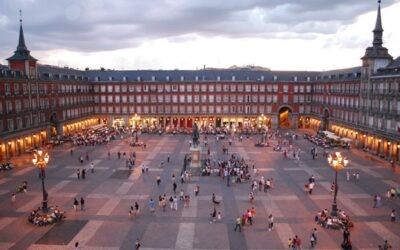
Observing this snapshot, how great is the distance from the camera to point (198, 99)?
105 meters

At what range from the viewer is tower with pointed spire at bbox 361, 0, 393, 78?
68.8 meters

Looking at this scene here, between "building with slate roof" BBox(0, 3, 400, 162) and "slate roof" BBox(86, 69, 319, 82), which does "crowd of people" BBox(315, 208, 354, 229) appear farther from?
"slate roof" BBox(86, 69, 319, 82)

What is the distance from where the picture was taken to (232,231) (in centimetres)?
3025

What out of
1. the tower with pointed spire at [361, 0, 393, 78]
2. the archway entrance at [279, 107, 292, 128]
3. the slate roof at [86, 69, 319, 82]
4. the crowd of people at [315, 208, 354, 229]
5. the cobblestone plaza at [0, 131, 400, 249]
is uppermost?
the tower with pointed spire at [361, 0, 393, 78]

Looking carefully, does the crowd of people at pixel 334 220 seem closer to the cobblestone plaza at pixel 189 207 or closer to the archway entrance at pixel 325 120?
the cobblestone plaza at pixel 189 207

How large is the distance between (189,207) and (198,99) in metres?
70.6

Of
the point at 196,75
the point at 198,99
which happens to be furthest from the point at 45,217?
the point at 196,75

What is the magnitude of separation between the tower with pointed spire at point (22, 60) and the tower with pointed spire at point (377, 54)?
63957mm

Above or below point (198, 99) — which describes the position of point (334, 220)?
below

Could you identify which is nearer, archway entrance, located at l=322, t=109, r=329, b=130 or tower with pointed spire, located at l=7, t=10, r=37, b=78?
tower with pointed spire, located at l=7, t=10, r=37, b=78

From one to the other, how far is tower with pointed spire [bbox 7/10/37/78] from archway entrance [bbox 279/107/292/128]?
6549cm

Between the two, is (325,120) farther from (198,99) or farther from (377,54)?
(198,99)

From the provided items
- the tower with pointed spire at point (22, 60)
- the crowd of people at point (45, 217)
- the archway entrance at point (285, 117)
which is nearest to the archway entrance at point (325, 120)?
the archway entrance at point (285, 117)

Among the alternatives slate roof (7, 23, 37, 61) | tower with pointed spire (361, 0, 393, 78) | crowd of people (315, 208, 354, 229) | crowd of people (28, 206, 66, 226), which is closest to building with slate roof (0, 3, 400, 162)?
slate roof (7, 23, 37, 61)
